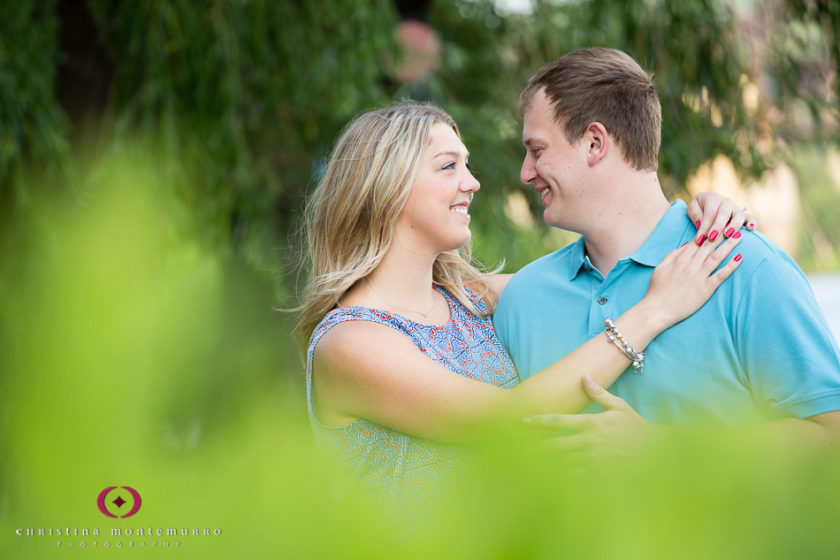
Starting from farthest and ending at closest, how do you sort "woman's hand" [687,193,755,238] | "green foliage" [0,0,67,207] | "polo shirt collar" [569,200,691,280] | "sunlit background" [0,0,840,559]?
"green foliage" [0,0,67,207] < "polo shirt collar" [569,200,691,280] < "woman's hand" [687,193,755,238] < "sunlit background" [0,0,840,559]

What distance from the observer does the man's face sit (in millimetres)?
2078

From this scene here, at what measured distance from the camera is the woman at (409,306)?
5.81 ft

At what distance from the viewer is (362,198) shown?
2186 mm

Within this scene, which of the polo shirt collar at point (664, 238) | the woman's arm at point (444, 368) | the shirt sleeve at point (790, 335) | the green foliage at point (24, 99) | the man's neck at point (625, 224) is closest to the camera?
the shirt sleeve at point (790, 335)

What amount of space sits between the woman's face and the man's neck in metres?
0.32

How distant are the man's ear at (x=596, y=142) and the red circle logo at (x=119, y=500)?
1.83m

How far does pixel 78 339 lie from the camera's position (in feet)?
1.05

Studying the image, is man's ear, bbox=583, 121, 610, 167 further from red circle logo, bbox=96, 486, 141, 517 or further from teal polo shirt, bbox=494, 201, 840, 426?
red circle logo, bbox=96, 486, 141, 517

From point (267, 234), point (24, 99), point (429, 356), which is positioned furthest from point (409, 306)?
point (267, 234)

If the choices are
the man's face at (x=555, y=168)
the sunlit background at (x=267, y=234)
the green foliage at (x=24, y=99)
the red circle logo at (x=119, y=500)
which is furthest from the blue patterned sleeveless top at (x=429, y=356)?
the green foliage at (x=24, y=99)

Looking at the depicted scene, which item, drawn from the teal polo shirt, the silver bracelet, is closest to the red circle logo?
the teal polo shirt

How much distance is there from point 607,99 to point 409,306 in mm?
695

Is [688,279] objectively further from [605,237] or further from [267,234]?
[267,234]

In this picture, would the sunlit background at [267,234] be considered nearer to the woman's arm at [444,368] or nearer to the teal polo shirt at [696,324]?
the woman's arm at [444,368]
